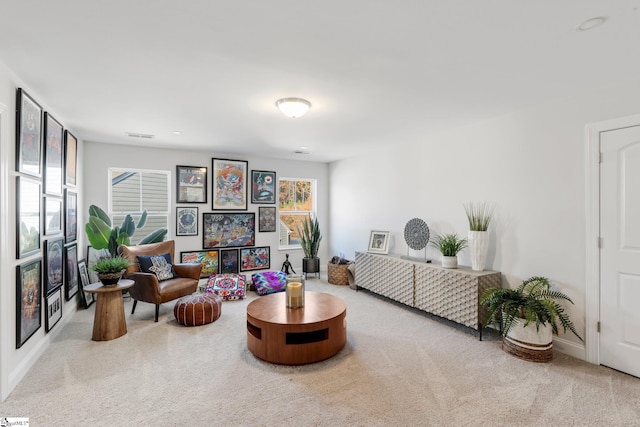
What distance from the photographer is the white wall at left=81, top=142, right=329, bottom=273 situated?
474 cm

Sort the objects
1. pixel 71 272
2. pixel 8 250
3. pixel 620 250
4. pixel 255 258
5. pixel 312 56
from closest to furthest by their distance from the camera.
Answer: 1. pixel 312 56
2. pixel 8 250
3. pixel 620 250
4. pixel 71 272
5. pixel 255 258

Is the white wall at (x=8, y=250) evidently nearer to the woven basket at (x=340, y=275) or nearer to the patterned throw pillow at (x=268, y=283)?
the patterned throw pillow at (x=268, y=283)

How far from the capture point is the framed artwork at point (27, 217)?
2434 mm

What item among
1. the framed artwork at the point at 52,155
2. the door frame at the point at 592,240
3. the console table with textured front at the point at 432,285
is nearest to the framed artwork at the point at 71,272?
the framed artwork at the point at 52,155

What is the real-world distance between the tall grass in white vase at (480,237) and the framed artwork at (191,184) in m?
4.34

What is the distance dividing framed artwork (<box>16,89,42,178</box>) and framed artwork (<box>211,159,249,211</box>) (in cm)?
279

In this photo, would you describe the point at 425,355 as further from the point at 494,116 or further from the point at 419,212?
the point at 494,116

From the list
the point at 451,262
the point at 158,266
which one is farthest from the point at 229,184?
the point at 451,262

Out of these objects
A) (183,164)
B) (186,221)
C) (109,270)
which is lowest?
(109,270)

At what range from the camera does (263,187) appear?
603 cm

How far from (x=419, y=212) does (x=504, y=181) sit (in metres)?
1.32

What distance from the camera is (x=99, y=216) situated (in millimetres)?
4277

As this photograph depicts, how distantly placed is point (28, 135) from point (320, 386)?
324 centimetres

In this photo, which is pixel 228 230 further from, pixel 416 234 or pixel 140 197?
pixel 416 234
